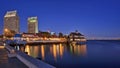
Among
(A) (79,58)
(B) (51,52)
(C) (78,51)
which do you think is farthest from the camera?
(C) (78,51)

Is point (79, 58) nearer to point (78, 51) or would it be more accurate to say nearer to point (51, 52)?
point (51, 52)

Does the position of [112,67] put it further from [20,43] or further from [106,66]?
[20,43]

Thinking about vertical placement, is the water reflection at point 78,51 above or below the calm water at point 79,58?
below

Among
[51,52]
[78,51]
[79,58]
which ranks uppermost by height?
[79,58]

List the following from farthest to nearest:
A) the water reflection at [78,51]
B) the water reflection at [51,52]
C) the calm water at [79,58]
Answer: the water reflection at [78,51]
the water reflection at [51,52]
the calm water at [79,58]

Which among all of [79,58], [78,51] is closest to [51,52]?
[78,51]

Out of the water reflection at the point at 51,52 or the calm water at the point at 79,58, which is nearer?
the calm water at the point at 79,58

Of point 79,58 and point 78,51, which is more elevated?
point 79,58

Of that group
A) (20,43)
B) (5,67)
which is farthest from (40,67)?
(20,43)

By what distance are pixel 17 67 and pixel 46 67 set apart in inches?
151

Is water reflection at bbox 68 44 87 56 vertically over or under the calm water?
under

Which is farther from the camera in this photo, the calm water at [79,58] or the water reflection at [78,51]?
the water reflection at [78,51]

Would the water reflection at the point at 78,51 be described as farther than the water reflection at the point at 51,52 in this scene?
Yes

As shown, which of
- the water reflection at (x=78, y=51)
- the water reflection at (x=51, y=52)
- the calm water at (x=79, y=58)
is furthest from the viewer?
the water reflection at (x=78, y=51)
